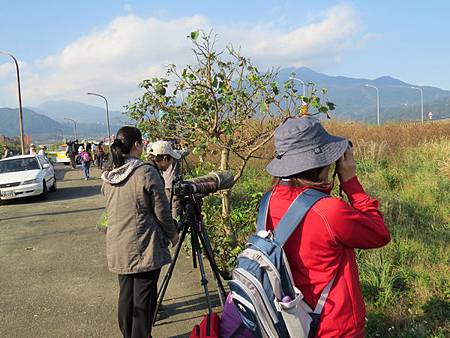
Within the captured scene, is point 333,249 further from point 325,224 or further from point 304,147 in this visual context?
point 304,147

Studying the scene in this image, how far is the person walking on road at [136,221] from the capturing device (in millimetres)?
3373

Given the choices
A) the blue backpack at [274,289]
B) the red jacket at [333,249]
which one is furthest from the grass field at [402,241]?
the blue backpack at [274,289]

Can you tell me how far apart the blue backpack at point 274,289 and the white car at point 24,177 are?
40.3 ft

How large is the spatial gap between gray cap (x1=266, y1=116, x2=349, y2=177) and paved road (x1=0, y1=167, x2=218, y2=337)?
268cm

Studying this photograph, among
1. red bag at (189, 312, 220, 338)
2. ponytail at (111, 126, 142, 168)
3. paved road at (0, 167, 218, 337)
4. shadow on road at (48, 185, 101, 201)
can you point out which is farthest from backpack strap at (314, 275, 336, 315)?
shadow on road at (48, 185, 101, 201)

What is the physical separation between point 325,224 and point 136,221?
6.41ft

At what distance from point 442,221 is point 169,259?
5.45 m

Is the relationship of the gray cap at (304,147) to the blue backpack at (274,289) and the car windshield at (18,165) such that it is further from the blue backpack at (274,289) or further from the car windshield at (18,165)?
the car windshield at (18,165)

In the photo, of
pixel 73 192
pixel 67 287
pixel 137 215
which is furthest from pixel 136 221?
pixel 73 192

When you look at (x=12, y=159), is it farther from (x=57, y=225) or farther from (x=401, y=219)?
(x=401, y=219)

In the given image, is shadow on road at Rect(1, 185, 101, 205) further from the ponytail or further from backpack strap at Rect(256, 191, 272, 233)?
backpack strap at Rect(256, 191, 272, 233)

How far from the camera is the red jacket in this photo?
1.78 m

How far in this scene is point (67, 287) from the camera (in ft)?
17.7

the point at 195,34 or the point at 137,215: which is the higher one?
the point at 195,34
